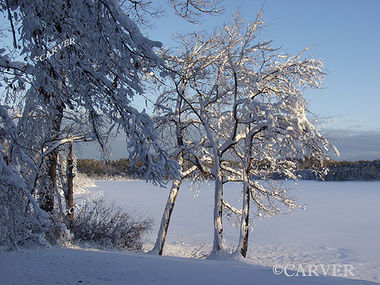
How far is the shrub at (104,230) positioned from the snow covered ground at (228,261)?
2.92ft

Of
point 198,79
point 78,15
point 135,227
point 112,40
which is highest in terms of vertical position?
point 198,79

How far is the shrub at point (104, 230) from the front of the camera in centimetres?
1111

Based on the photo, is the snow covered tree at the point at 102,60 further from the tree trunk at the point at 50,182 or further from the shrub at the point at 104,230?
the shrub at the point at 104,230

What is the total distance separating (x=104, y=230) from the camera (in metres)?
11.6

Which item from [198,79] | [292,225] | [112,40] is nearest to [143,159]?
[112,40]

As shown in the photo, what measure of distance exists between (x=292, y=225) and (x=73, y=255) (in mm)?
23616

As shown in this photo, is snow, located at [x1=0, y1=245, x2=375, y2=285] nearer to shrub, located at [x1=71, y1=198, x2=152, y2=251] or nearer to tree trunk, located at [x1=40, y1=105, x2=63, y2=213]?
tree trunk, located at [x1=40, y1=105, x2=63, y2=213]

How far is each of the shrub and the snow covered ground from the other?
890mm

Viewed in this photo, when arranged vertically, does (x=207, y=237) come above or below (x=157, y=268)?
below

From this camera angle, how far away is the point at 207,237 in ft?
67.8

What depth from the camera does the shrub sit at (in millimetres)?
11109

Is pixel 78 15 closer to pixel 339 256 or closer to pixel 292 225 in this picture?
pixel 339 256

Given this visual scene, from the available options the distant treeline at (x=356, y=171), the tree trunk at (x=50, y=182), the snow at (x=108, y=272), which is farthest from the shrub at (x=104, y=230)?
the distant treeline at (x=356, y=171)

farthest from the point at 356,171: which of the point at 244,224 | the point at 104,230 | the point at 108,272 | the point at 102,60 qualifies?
the point at 102,60
